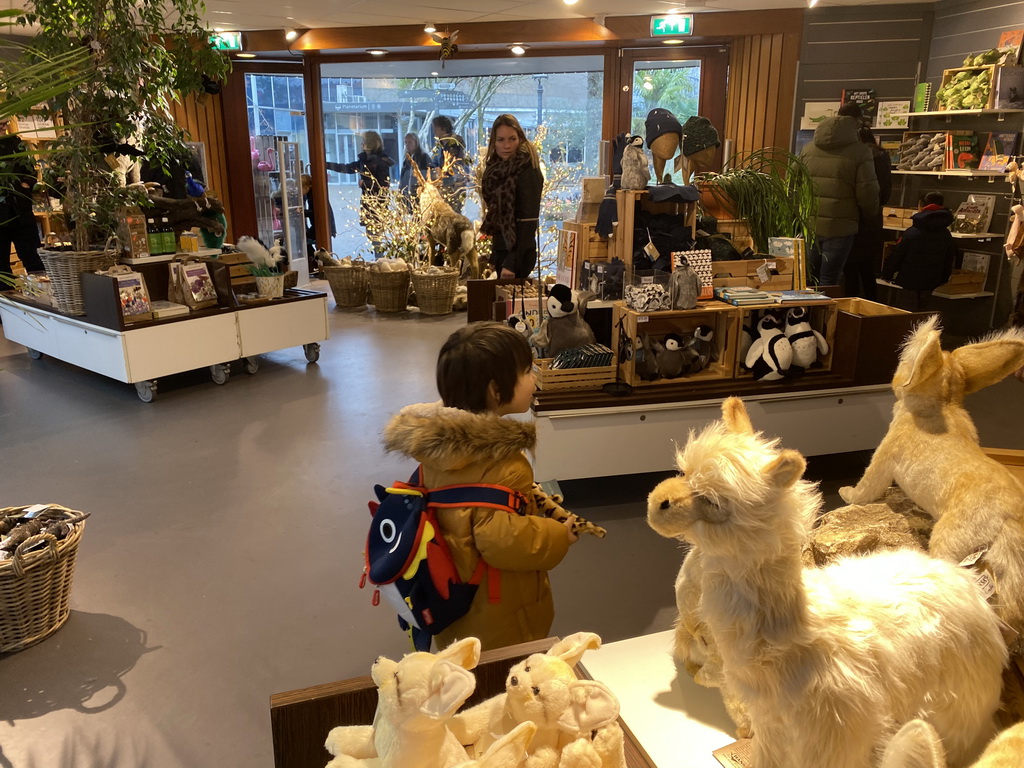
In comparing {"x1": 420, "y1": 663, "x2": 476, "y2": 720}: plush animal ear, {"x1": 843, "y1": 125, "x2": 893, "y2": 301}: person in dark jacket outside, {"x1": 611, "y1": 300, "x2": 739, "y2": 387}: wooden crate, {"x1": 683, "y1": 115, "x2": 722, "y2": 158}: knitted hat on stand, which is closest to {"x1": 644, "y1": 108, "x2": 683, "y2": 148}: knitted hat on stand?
{"x1": 683, "y1": 115, "x2": 722, "y2": 158}: knitted hat on stand

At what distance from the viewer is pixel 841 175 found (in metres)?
5.54

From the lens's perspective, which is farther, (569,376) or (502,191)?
(502,191)

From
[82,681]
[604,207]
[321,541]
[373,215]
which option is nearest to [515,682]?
[82,681]

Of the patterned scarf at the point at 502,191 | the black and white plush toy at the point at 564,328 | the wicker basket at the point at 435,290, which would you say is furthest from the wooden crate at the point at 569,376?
the wicker basket at the point at 435,290

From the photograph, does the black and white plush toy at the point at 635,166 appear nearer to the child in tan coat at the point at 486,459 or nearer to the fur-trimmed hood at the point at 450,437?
the child in tan coat at the point at 486,459

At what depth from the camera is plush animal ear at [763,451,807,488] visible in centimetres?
96

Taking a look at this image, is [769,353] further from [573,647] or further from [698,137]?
[573,647]

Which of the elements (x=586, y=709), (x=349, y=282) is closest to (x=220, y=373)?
(x=349, y=282)

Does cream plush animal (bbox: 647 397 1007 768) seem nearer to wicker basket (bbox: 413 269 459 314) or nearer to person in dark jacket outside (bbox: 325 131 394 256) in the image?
wicker basket (bbox: 413 269 459 314)

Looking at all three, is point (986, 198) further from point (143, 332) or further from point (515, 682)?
point (515, 682)

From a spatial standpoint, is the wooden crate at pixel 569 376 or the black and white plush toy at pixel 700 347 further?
the black and white plush toy at pixel 700 347

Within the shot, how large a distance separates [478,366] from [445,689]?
33.7 inches

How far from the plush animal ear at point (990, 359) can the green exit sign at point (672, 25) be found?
665 centimetres

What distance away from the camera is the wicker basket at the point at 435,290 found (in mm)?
7539
